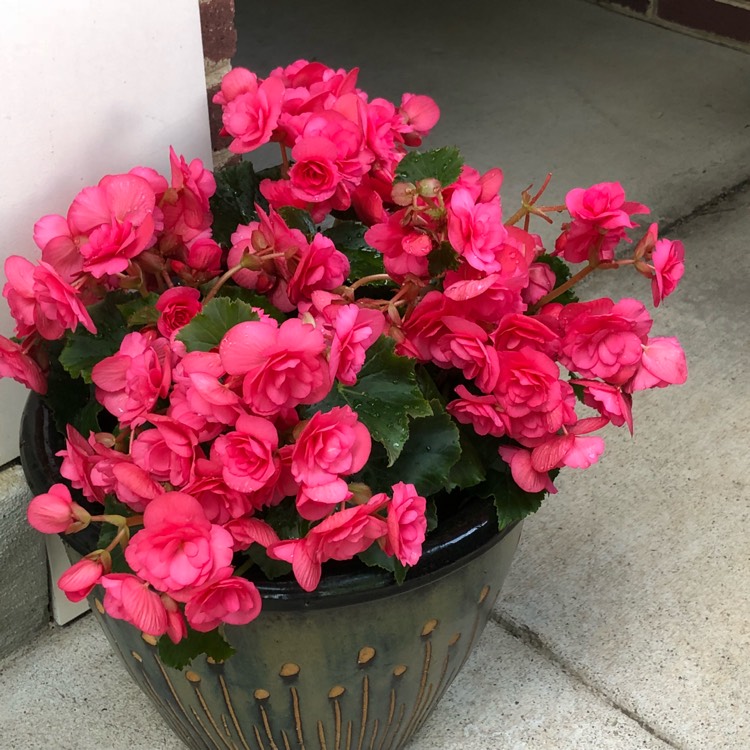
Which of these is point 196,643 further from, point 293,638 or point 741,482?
point 741,482

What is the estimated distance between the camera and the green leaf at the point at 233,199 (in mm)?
1141

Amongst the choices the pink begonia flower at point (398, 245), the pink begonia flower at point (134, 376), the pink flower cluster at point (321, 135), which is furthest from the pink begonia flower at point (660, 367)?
the pink begonia flower at point (134, 376)

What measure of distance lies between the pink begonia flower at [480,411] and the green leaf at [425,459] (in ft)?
0.05

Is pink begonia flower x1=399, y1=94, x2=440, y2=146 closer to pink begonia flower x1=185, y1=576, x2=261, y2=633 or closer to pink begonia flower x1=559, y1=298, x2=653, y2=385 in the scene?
pink begonia flower x1=559, y1=298, x2=653, y2=385

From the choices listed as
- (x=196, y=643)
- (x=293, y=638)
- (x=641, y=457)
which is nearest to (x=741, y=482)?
(x=641, y=457)

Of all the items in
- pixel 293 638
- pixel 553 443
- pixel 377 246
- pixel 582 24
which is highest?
pixel 377 246

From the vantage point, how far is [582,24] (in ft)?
11.9

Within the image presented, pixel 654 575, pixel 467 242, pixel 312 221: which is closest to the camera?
pixel 467 242

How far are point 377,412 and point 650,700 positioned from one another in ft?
2.59

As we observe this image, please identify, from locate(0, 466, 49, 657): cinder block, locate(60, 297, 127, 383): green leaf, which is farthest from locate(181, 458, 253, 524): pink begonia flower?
locate(0, 466, 49, 657): cinder block

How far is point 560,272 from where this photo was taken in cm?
110

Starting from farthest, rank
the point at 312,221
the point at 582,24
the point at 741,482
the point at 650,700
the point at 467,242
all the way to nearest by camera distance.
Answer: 1. the point at 582,24
2. the point at 741,482
3. the point at 650,700
4. the point at 312,221
5. the point at 467,242

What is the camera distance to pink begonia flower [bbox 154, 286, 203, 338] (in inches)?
36.1

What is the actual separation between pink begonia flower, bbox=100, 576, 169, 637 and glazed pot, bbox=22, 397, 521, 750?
0.45 ft
